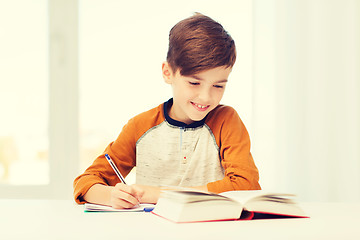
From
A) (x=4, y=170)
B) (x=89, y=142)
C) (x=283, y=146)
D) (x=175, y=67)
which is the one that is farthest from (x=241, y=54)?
(x=4, y=170)

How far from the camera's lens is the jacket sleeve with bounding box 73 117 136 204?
119cm

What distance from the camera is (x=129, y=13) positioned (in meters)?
2.55

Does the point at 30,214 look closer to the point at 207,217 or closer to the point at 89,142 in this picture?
the point at 207,217

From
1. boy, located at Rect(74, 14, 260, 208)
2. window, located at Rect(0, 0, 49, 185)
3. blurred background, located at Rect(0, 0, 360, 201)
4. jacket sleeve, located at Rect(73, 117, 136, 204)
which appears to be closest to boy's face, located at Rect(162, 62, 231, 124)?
boy, located at Rect(74, 14, 260, 208)

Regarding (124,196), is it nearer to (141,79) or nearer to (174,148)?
(174,148)

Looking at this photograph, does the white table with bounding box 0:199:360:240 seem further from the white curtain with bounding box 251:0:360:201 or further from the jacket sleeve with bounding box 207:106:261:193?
the white curtain with bounding box 251:0:360:201

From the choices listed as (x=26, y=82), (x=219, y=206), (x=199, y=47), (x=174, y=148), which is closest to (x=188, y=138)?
(x=174, y=148)

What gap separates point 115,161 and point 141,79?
4.20 ft

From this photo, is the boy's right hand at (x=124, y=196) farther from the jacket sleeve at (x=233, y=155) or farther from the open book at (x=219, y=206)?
the jacket sleeve at (x=233, y=155)

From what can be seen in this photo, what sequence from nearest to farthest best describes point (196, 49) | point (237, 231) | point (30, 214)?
point (237, 231), point (30, 214), point (196, 49)

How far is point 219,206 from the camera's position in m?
0.82

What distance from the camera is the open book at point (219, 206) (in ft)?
2.63

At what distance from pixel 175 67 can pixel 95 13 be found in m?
1.53

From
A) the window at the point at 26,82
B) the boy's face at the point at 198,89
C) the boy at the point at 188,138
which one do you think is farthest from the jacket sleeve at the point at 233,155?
the window at the point at 26,82
